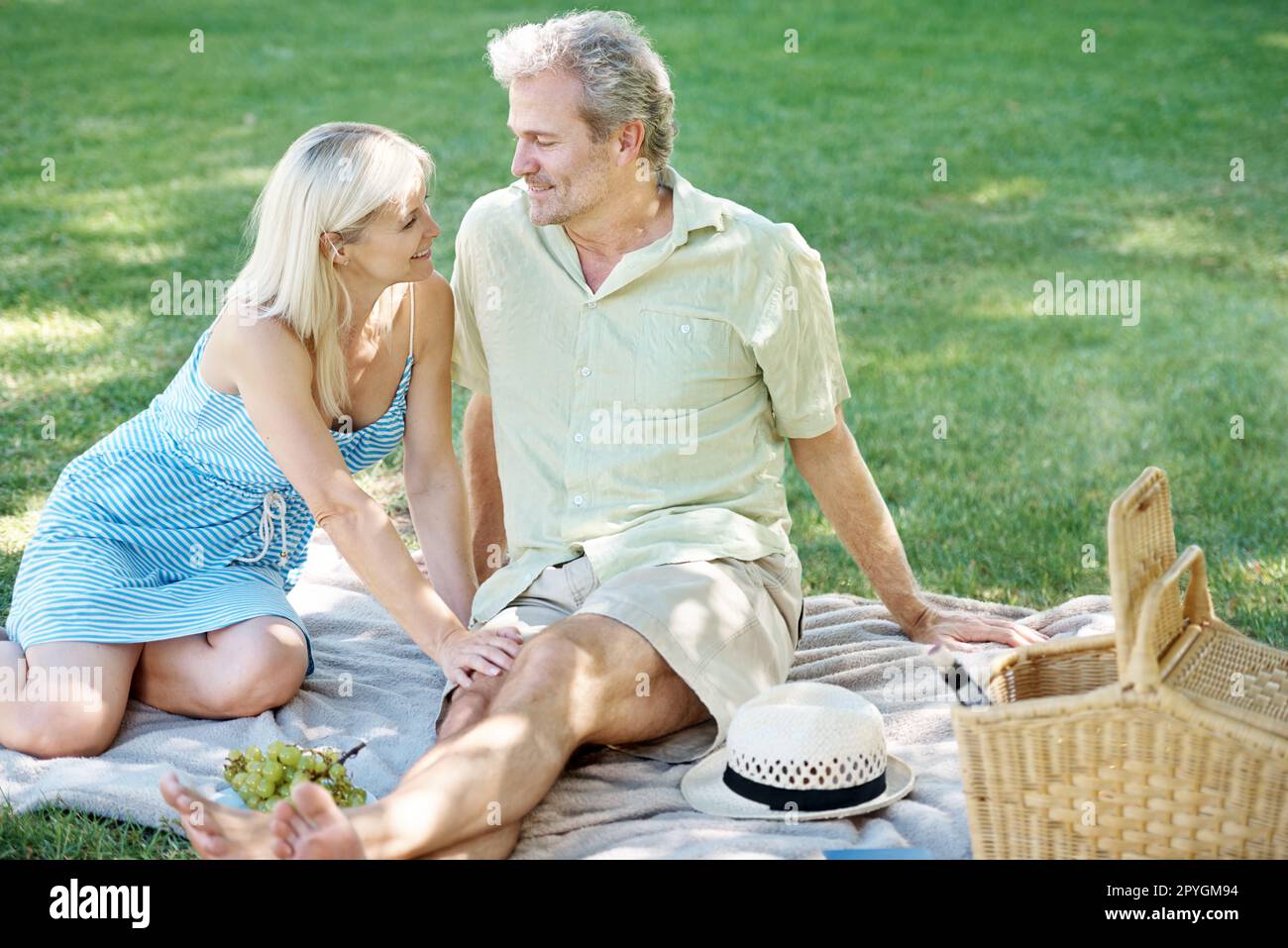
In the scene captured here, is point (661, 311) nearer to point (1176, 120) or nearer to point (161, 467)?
point (161, 467)

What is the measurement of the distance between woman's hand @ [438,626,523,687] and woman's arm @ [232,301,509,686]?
90mm

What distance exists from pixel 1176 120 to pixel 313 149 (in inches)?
359

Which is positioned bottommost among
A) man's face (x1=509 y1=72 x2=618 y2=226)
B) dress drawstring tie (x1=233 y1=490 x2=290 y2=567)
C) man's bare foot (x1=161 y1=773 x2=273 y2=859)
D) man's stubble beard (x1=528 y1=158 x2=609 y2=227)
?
man's bare foot (x1=161 y1=773 x2=273 y2=859)

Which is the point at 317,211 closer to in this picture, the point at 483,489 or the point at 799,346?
the point at 483,489

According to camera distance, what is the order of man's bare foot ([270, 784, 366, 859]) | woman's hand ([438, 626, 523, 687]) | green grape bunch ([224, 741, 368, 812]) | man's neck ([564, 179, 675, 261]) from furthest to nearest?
1. man's neck ([564, 179, 675, 261])
2. woman's hand ([438, 626, 523, 687])
3. green grape bunch ([224, 741, 368, 812])
4. man's bare foot ([270, 784, 366, 859])

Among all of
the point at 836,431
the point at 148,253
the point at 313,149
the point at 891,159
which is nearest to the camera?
the point at 313,149

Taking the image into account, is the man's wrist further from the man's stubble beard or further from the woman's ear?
the woman's ear

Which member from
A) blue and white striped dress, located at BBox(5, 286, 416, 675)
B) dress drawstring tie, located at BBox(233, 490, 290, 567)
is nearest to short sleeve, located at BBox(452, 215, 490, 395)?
blue and white striped dress, located at BBox(5, 286, 416, 675)

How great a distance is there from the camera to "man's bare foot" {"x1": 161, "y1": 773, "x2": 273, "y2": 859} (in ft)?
8.27

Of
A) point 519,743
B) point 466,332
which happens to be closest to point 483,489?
point 466,332

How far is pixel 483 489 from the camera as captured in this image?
4043 millimetres

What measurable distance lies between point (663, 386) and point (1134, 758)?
1420 millimetres

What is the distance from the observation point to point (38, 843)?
302cm
